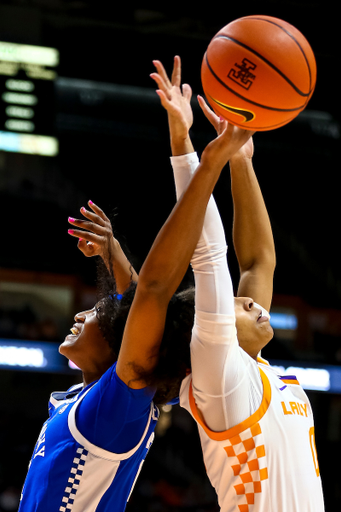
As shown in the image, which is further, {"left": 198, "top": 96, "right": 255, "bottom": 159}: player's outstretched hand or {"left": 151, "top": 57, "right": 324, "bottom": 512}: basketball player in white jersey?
{"left": 198, "top": 96, "right": 255, "bottom": 159}: player's outstretched hand

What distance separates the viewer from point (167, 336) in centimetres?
175

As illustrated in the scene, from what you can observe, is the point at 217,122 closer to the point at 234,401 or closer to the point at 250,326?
the point at 250,326

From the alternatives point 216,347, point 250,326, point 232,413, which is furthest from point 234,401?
point 250,326

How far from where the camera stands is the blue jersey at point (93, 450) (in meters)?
1.71

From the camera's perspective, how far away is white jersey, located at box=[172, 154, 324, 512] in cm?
161

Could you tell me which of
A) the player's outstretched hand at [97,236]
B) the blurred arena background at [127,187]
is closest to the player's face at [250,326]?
the player's outstretched hand at [97,236]

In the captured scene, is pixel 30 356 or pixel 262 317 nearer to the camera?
pixel 262 317

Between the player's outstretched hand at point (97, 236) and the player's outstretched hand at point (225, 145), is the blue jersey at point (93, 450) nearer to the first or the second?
the player's outstretched hand at point (97, 236)

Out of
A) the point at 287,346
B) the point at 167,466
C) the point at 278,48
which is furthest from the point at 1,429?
the point at 278,48

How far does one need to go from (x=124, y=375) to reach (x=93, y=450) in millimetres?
290

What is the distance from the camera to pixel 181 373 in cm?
177

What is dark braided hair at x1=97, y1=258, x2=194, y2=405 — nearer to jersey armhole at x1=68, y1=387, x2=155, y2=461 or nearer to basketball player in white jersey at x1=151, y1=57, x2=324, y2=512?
basketball player in white jersey at x1=151, y1=57, x2=324, y2=512

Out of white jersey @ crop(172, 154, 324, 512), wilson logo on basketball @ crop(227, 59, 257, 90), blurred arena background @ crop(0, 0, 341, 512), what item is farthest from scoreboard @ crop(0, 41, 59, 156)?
white jersey @ crop(172, 154, 324, 512)

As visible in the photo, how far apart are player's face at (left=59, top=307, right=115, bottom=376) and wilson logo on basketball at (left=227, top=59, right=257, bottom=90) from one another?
0.96 metres
